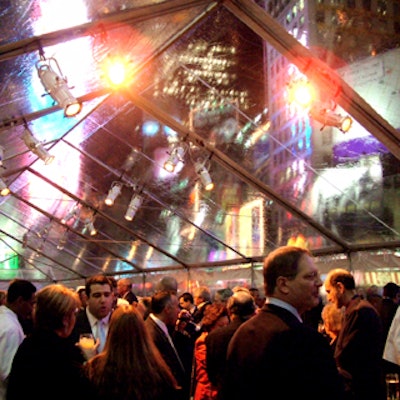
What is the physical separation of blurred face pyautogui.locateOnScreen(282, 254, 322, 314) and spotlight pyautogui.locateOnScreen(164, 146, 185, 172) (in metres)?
4.50

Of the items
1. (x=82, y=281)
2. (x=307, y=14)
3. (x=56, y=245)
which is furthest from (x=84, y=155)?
(x=82, y=281)

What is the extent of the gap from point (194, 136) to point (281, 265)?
505cm

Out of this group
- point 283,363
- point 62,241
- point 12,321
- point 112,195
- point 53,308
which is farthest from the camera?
point 62,241

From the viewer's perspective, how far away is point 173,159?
6352mm

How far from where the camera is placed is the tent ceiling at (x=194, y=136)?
15.4 feet

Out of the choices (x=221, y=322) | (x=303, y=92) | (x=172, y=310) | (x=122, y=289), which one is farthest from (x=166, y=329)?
(x=122, y=289)

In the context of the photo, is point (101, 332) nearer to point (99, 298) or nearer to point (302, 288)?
point (99, 298)

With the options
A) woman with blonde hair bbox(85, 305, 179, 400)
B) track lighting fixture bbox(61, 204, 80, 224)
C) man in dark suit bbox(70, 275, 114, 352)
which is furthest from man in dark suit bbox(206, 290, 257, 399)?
track lighting fixture bbox(61, 204, 80, 224)

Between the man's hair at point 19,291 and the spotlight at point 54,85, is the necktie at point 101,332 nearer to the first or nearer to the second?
the man's hair at point 19,291

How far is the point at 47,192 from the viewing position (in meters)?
10.2

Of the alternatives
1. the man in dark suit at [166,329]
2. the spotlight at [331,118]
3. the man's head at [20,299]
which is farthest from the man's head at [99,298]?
the spotlight at [331,118]

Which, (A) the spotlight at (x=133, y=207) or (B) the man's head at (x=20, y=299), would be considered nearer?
(B) the man's head at (x=20, y=299)

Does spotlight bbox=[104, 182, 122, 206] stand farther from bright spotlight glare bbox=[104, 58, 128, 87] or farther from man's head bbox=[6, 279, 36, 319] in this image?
man's head bbox=[6, 279, 36, 319]

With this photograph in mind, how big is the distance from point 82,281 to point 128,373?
14.6 m
